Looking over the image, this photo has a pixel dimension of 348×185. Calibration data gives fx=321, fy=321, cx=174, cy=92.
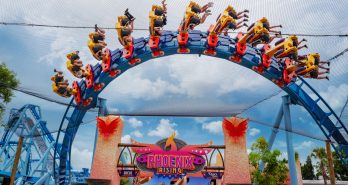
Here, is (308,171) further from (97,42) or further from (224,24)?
(97,42)

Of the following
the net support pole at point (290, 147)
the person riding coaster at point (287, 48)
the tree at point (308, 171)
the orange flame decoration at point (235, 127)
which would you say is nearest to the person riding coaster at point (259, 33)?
the person riding coaster at point (287, 48)

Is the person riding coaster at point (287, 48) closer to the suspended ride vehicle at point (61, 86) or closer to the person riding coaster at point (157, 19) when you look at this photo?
the person riding coaster at point (157, 19)

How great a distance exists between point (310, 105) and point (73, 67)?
10551 mm

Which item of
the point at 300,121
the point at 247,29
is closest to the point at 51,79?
the point at 247,29

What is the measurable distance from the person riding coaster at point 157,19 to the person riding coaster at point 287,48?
459 cm

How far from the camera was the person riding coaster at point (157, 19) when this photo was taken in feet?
43.4

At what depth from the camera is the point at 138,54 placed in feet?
46.5

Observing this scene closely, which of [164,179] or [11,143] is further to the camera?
[11,143]

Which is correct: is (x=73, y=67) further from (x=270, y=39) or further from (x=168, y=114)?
(x=270, y=39)

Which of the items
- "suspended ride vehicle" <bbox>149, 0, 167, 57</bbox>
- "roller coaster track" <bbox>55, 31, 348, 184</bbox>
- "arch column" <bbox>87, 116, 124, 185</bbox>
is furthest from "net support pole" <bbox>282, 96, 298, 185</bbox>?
"arch column" <bbox>87, 116, 124, 185</bbox>

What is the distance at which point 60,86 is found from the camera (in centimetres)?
1420

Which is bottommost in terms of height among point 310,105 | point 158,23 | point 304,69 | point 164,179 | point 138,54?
point 164,179

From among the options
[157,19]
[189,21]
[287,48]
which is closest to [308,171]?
[287,48]

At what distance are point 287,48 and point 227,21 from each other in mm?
2678
